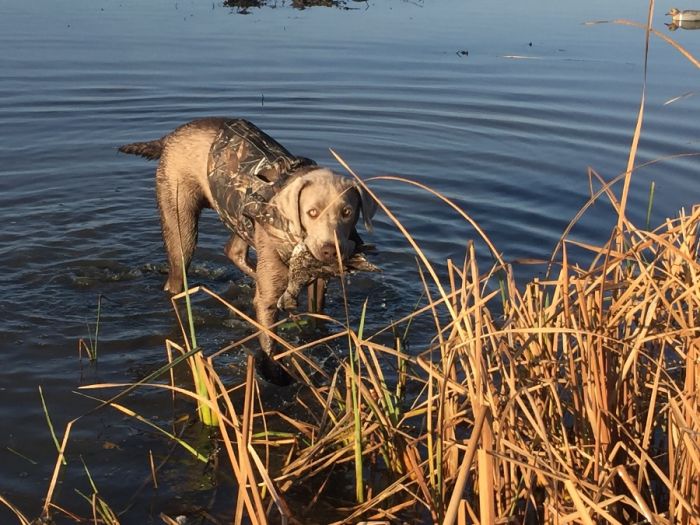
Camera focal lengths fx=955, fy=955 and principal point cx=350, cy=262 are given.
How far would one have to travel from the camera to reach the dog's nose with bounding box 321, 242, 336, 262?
505cm

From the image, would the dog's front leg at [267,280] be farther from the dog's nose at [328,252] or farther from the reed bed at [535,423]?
the reed bed at [535,423]

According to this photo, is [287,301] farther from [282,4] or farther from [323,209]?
[282,4]

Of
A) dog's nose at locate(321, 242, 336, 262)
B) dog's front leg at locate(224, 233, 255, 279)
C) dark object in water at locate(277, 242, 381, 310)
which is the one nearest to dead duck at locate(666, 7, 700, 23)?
dog's front leg at locate(224, 233, 255, 279)

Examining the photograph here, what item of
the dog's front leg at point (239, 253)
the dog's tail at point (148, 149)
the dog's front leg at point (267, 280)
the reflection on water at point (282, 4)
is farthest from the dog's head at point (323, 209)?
the reflection on water at point (282, 4)

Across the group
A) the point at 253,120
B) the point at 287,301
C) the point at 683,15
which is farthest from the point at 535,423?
the point at 683,15

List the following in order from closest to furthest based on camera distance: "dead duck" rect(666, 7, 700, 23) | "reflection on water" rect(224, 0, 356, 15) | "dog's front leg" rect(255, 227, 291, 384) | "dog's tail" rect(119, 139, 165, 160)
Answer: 1. "dog's front leg" rect(255, 227, 291, 384)
2. "dog's tail" rect(119, 139, 165, 160)
3. "dead duck" rect(666, 7, 700, 23)
4. "reflection on water" rect(224, 0, 356, 15)

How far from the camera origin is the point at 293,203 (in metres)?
5.24

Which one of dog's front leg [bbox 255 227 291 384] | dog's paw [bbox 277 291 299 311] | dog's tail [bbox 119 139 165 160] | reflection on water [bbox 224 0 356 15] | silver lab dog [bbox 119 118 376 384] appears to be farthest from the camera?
reflection on water [bbox 224 0 356 15]

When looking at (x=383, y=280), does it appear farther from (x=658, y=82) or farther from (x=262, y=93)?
(x=658, y=82)

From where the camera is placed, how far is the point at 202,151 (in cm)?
629

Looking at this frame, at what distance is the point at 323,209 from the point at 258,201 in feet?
2.01

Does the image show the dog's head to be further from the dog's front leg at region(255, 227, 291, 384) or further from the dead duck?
the dead duck

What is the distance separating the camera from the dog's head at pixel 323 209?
5.13 m

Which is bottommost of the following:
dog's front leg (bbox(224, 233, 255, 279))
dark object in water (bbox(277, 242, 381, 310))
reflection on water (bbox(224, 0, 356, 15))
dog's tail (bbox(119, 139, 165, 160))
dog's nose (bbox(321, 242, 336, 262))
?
dog's front leg (bbox(224, 233, 255, 279))
